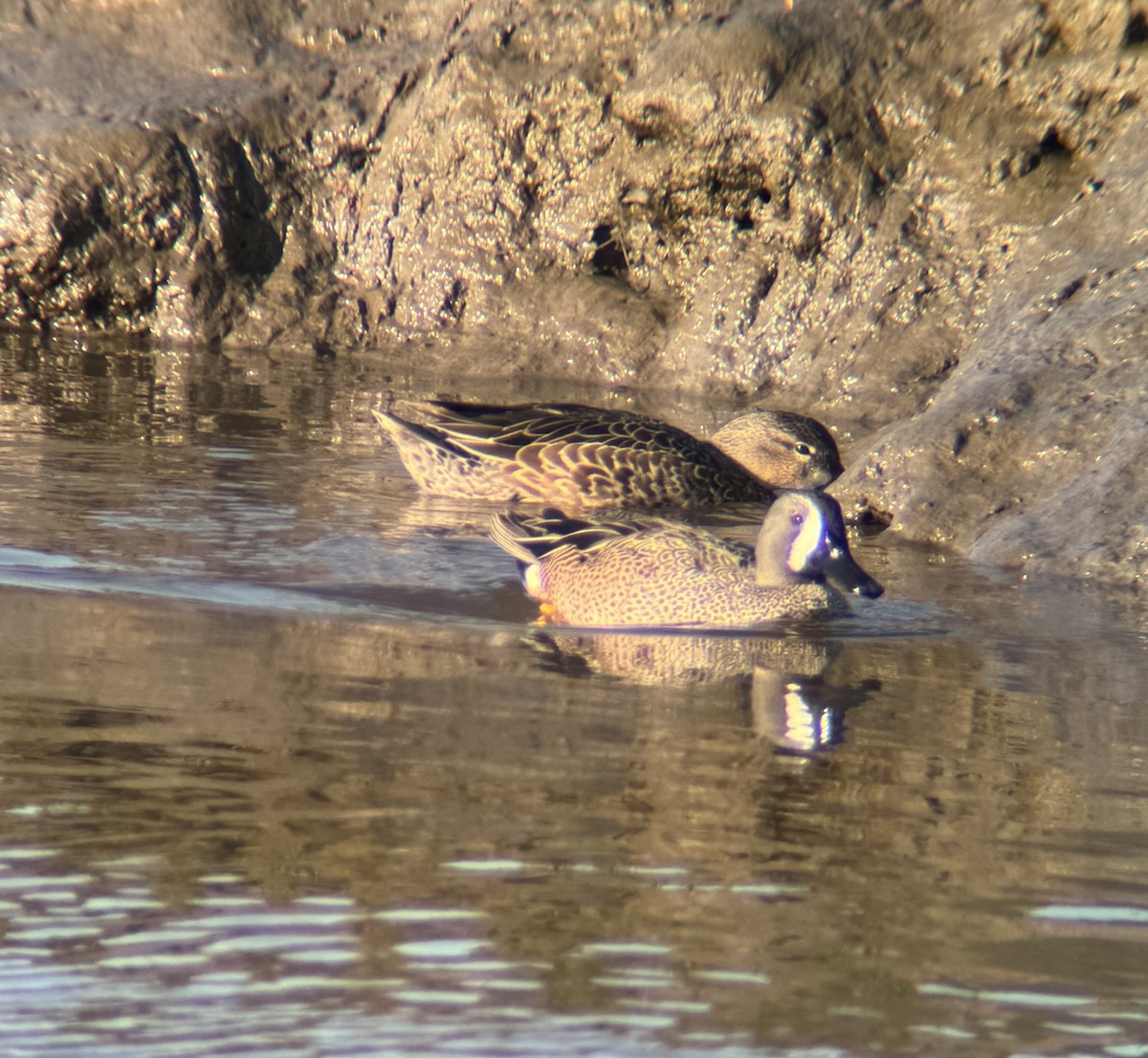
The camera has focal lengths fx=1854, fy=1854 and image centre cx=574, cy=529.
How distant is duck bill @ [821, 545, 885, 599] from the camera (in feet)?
18.9

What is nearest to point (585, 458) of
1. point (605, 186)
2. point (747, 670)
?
point (747, 670)

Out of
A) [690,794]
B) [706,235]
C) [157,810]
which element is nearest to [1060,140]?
[706,235]

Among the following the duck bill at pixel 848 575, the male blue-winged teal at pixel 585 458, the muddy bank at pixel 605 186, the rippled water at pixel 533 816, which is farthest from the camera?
the muddy bank at pixel 605 186

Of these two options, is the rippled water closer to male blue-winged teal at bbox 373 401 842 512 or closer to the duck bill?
the duck bill

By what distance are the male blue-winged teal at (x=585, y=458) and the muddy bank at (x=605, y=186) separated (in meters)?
0.55

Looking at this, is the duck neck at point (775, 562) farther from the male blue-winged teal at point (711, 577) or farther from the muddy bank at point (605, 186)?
the muddy bank at point (605, 186)

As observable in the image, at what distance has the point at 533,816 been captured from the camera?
3.71m

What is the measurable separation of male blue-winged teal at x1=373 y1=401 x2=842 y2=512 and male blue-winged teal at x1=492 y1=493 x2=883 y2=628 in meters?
1.73

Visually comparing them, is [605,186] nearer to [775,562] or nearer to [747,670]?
[775,562]

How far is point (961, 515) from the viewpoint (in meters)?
7.14

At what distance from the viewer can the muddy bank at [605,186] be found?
9508 mm

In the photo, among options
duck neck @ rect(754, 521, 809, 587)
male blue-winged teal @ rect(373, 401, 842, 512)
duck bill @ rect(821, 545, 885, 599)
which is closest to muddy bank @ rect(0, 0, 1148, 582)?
male blue-winged teal @ rect(373, 401, 842, 512)

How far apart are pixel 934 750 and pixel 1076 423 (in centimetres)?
317

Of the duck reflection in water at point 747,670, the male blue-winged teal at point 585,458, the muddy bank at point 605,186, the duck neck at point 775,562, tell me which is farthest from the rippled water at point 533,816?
the muddy bank at point 605,186
